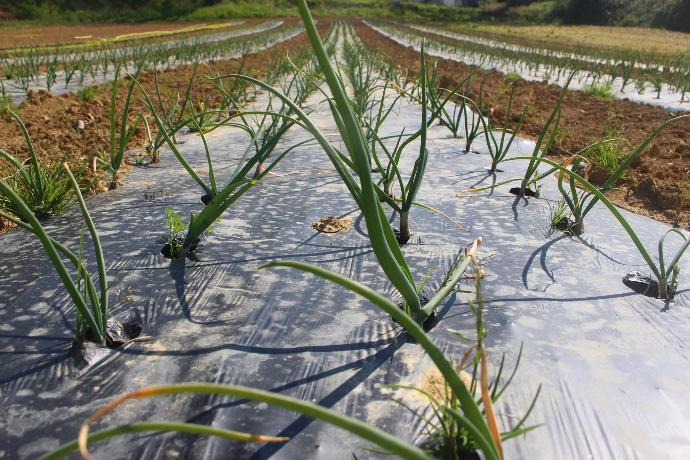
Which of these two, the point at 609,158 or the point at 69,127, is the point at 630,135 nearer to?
the point at 609,158

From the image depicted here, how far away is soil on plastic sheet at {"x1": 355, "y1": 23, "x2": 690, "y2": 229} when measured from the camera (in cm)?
212

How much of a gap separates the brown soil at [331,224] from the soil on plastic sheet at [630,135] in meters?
0.73

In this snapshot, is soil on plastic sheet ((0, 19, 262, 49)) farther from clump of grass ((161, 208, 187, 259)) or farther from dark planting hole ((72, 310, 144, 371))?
dark planting hole ((72, 310, 144, 371))

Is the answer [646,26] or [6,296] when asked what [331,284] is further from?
[646,26]

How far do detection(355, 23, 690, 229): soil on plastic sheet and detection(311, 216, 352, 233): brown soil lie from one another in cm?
73

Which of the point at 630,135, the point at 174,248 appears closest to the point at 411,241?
the point at 174,248

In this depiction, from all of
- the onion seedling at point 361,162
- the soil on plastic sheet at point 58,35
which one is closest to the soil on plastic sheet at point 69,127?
the onion seedling at point 361,162

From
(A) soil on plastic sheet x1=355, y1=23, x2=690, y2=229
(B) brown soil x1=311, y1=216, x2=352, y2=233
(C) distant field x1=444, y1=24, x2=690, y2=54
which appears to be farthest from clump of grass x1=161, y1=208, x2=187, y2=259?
(C) distant field x1=444, y1=24, x2=690, y2=54

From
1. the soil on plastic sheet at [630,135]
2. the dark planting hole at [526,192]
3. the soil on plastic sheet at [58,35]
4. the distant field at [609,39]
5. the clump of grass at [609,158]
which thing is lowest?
the distant field at [609,39]

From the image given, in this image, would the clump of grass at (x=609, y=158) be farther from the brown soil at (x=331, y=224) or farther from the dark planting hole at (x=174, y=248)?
the dark planting hole at (x=174, y=248)

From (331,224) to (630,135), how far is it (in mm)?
2387

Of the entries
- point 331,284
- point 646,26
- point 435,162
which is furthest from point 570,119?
point 646,26

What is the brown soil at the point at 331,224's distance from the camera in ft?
4.96

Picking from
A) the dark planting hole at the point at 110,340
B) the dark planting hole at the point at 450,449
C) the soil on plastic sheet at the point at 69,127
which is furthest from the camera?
the soil on plastic sheet at the point at 69,127
